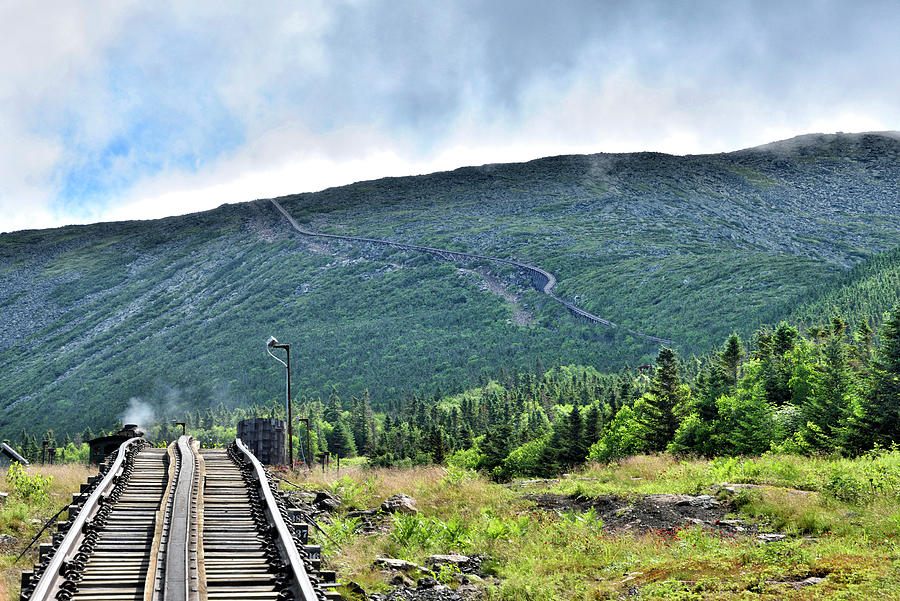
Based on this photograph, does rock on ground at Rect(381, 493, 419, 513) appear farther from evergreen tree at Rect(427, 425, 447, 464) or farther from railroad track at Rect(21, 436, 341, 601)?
evergreen tree at Rect(427, 425, 447, 464)

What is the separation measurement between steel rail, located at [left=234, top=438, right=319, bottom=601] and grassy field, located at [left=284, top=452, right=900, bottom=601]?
4.09ft

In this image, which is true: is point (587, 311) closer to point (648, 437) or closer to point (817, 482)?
point (648, 437)

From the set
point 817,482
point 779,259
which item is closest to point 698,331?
point 779,259

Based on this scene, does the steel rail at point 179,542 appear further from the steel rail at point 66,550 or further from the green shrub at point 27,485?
the green shrub at point 27,485

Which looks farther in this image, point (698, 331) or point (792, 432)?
point (698, 331)

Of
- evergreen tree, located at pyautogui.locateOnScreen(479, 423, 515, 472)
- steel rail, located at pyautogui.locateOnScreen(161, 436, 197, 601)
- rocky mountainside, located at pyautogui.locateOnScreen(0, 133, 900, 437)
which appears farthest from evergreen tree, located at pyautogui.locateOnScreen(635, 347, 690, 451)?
rocky mountainside, located at pyautogui.locateOnScreen(0, 133, 900, 437)

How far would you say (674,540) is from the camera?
551 inches

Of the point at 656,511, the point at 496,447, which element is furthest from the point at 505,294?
the point at 656,511

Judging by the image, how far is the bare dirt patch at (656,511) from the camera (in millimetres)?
15305

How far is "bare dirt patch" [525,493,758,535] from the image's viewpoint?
15.3m

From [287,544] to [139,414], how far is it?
131406 mm

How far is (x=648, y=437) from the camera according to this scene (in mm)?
38000

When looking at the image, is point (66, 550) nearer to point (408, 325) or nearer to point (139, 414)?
point (139, 414)

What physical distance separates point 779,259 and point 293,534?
177681 millimetres
